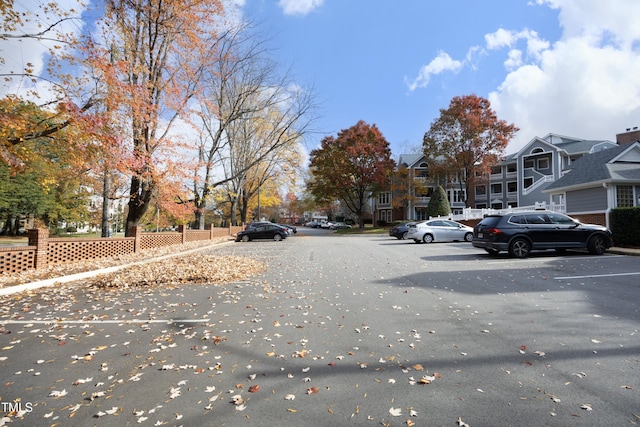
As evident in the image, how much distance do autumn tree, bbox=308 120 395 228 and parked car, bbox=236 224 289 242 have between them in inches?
547

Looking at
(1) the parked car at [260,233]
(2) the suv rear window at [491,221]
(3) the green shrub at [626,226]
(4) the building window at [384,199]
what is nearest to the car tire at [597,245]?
(3) the green shrub at [626,226]

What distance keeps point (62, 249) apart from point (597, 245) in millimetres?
19047

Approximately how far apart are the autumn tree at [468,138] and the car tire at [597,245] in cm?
2958

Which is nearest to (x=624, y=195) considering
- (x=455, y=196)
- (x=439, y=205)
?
(x=439, y=205)

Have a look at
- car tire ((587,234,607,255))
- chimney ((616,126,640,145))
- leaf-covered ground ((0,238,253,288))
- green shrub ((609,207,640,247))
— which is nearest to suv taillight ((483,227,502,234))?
car tire ((587,234,607,255))

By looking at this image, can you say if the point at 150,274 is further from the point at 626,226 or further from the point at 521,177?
the point at 521,177

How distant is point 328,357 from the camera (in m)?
3.94

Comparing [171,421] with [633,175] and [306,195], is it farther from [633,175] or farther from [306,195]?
[306,195]

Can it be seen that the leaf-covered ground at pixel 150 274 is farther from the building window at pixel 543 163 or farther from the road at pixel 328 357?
the building window at pixel 543 163

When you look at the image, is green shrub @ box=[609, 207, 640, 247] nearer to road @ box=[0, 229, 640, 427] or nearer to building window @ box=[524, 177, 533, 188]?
road @ box=[0, 229, 640, 427]

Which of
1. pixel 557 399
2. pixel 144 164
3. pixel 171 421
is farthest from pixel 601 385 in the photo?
pixel 144 164

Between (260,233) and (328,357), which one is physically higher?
(260,233)

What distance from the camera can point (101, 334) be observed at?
16.2 feet

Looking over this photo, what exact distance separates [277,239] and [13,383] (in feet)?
84.1
